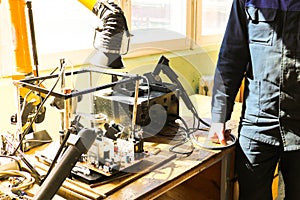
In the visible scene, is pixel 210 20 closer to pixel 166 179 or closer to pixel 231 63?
pixel 231 63

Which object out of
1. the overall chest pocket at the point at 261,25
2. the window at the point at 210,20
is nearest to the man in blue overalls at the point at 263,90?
the overall chest pocket at the point at 261,25

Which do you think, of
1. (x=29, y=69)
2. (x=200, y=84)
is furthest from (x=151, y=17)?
(x=29, y=69)

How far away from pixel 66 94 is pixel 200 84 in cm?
157

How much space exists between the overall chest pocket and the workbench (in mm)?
426

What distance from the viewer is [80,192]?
1.09m

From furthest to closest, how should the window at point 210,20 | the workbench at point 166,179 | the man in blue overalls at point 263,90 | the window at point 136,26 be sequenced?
the window at point 210,20 < the window at point 136,26 < the man in blue overalls at point 263,90 < the workbench at point 166,179

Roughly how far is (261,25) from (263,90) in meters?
0.24

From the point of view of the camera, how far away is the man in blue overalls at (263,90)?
135cm

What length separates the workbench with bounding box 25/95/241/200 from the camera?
1091mm

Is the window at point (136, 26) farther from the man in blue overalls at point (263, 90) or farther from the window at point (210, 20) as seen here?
the man in blue overalls at point (263, 90)

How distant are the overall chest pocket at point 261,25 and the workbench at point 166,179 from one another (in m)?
0.43

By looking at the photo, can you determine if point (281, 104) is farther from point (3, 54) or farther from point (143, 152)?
point (3, 54)

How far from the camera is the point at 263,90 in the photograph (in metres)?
1.41

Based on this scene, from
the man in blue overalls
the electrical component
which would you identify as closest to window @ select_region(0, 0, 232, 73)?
the electrical component
